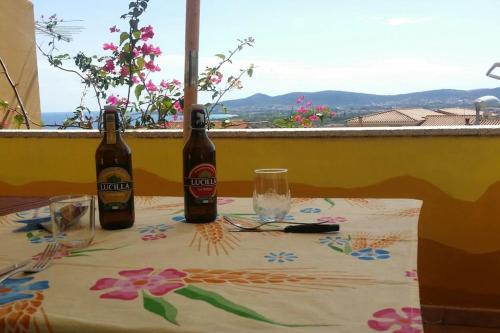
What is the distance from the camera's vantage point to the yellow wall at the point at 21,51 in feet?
11.4

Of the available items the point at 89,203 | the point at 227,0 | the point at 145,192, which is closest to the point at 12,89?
the point at 145,192

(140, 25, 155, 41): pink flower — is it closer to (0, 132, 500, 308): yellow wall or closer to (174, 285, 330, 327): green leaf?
(0, 132, 500, 308): yellow wall

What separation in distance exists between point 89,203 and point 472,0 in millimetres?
1881

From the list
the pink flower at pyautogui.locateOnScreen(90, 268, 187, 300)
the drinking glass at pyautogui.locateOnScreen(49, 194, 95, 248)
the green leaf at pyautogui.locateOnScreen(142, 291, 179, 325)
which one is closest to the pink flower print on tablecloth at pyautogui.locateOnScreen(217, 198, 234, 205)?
the drinking glass at pyautogui.locateOnScreen(49, 194, 95, 248)

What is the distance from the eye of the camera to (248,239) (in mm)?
961

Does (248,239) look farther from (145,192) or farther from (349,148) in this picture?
(145,192)

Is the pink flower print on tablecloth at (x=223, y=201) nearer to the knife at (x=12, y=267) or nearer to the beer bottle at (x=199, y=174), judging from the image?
the beer bottle at (x=199, y=174)

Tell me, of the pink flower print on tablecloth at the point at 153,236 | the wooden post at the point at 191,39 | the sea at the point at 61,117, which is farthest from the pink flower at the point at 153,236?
the sea at the point at 61,117

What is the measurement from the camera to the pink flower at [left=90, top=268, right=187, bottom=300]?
26.2 inches

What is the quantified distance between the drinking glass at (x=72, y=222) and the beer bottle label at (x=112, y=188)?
3.7 inches

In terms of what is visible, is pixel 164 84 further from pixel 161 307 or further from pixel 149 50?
pixel 161 307

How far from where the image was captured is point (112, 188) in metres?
1.06

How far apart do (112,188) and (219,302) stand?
53 cm

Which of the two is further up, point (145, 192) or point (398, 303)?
point (398, 303)
